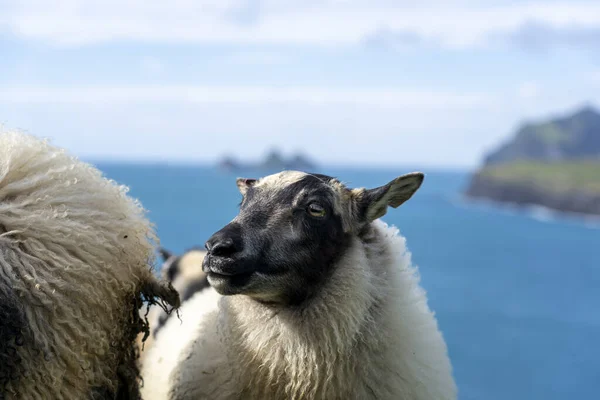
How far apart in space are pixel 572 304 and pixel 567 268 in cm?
2131

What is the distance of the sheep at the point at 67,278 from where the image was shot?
3.70 metres

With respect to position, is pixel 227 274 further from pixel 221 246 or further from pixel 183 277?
pixel 183 277

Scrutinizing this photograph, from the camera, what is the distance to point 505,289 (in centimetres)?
8244

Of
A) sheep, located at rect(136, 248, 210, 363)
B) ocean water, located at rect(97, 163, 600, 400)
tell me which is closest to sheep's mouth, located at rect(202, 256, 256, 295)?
ocean water, located at rect(97, 163, 600, 400)

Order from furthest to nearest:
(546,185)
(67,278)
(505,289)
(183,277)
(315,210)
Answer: (546,185), (505,289), (183,277), (315,210), (67,278)

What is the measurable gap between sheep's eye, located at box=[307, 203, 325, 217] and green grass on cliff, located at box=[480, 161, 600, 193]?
119601 mm

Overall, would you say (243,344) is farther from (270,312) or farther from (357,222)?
(357,222)

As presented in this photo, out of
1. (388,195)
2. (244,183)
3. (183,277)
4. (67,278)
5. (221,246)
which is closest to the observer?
(67,278)

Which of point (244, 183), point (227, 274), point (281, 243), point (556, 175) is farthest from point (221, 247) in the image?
point (556, 175)

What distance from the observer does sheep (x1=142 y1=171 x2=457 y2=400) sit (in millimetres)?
4309

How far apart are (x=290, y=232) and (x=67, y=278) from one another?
4.21 ft

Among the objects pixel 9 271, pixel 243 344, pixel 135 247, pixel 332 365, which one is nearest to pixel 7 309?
pixel 9 271

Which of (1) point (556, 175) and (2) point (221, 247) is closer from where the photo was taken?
(2) point (221, 247)

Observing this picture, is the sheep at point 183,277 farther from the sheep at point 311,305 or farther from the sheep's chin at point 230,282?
the sheep's chin at point 230,282
